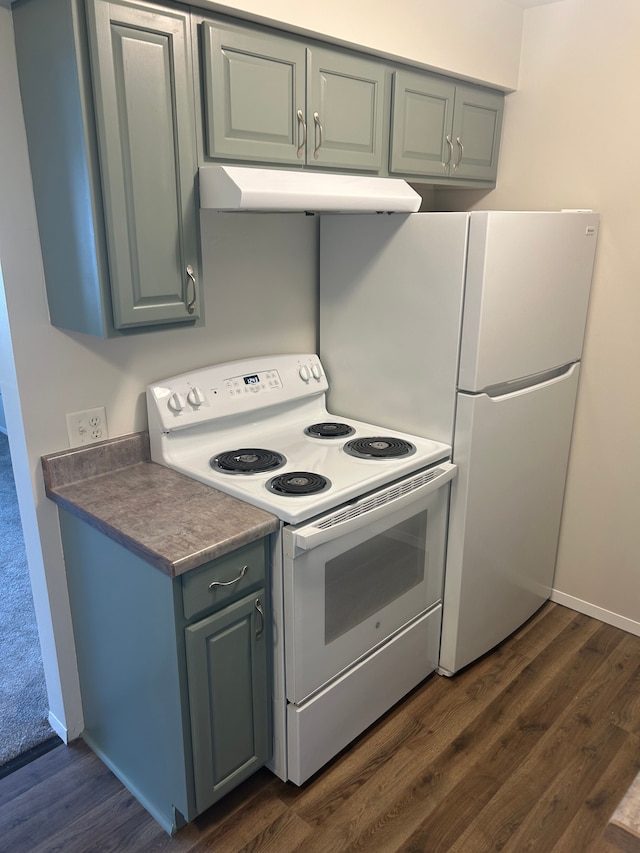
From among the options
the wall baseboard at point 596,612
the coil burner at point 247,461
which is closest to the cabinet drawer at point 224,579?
the coil burner at point 247,461

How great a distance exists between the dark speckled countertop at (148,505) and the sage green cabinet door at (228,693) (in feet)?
0.67

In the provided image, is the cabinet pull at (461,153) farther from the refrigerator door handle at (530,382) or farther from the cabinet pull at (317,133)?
the refrigerator door handle at (530,382)

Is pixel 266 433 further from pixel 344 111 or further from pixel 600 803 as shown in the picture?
pixel 600 803

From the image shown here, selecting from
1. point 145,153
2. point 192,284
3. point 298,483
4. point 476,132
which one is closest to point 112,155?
point 145,153

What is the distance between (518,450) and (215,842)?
5.13 ft

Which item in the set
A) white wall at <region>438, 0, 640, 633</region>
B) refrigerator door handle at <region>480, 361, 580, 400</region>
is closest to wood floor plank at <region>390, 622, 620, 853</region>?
white wall at <region>438, 0, 640, 633</region>

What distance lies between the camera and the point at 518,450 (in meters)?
2.32

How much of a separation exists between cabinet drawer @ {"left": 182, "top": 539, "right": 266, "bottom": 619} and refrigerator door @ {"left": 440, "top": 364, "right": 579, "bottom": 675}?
2.68 ft

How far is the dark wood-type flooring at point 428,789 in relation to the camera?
5.74ft

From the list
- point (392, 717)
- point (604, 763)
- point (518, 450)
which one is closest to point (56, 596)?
point (392, 717)

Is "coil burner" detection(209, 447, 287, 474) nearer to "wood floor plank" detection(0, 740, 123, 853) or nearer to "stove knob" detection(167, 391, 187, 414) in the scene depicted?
"stove knob" detection(167, 391, 187, 414)

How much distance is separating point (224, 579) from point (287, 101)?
130cm

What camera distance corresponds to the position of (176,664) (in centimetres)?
155

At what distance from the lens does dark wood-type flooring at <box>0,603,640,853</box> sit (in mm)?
1748
